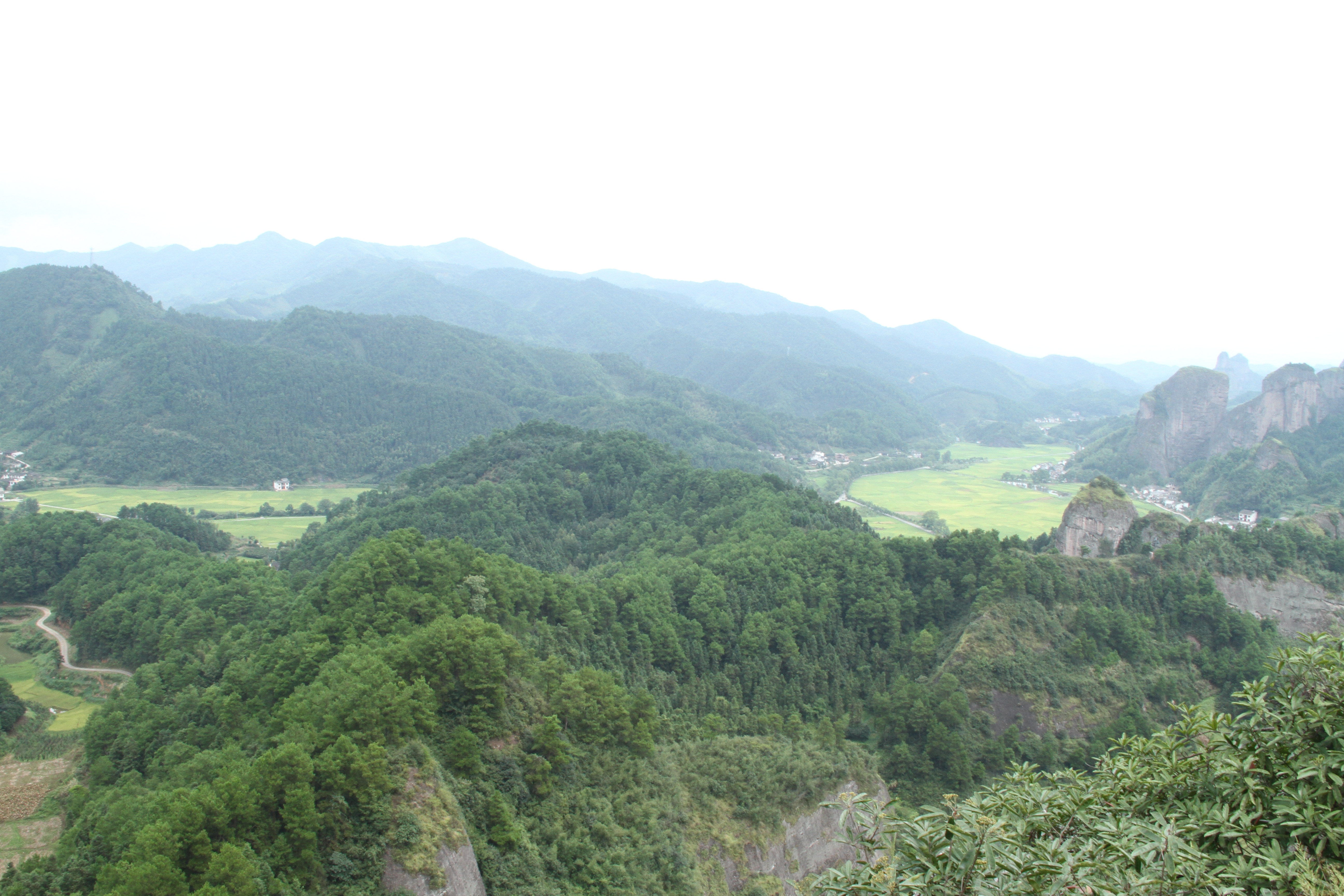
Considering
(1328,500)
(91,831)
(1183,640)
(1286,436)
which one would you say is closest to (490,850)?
(91,831)

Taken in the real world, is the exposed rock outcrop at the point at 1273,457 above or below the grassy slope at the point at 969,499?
above

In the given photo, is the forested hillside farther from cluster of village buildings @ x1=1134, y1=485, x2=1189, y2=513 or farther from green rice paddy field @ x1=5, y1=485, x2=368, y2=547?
cluster of village buildings @ x1=1134, y1=485, x2=1189, y2=513

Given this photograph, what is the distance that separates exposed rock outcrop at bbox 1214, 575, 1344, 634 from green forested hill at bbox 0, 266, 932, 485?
104712 millimetres

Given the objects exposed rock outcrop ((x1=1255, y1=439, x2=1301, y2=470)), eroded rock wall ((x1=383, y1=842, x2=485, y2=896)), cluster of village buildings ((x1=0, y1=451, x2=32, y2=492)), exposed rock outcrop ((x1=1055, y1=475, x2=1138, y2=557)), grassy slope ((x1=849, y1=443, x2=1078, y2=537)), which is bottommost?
cluster of village buildings ((x1=0, y1=451, x2=32, y2=492))

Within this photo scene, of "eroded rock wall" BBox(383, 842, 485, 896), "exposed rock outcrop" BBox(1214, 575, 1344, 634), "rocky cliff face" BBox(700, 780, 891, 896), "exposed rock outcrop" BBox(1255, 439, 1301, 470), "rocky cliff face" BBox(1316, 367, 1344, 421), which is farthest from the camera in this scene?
"rocky cliff face" BBox(1316, 367, 1344, 421)

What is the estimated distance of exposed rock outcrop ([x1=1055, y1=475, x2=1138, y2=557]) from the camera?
239 feet

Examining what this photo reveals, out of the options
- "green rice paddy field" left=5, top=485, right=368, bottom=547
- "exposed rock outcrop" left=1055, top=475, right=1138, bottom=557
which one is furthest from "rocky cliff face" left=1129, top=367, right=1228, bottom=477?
"green rice paddy field" left=5, top=485, right=368, bottom=547

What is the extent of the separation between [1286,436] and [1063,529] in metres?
133

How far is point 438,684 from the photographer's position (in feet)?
97.4

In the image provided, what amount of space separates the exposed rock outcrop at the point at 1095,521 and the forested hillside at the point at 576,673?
276 inches

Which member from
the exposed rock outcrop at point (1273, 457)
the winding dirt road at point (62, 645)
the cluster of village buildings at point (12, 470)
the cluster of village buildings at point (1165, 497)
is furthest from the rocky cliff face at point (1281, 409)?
the cluster of village buildings at point (12, 470)

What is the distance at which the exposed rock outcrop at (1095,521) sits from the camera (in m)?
72.9

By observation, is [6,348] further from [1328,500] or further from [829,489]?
[1328,500]

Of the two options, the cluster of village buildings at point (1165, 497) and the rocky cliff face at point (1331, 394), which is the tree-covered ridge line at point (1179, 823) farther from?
the rocky cliff face at point (1331, 394)
